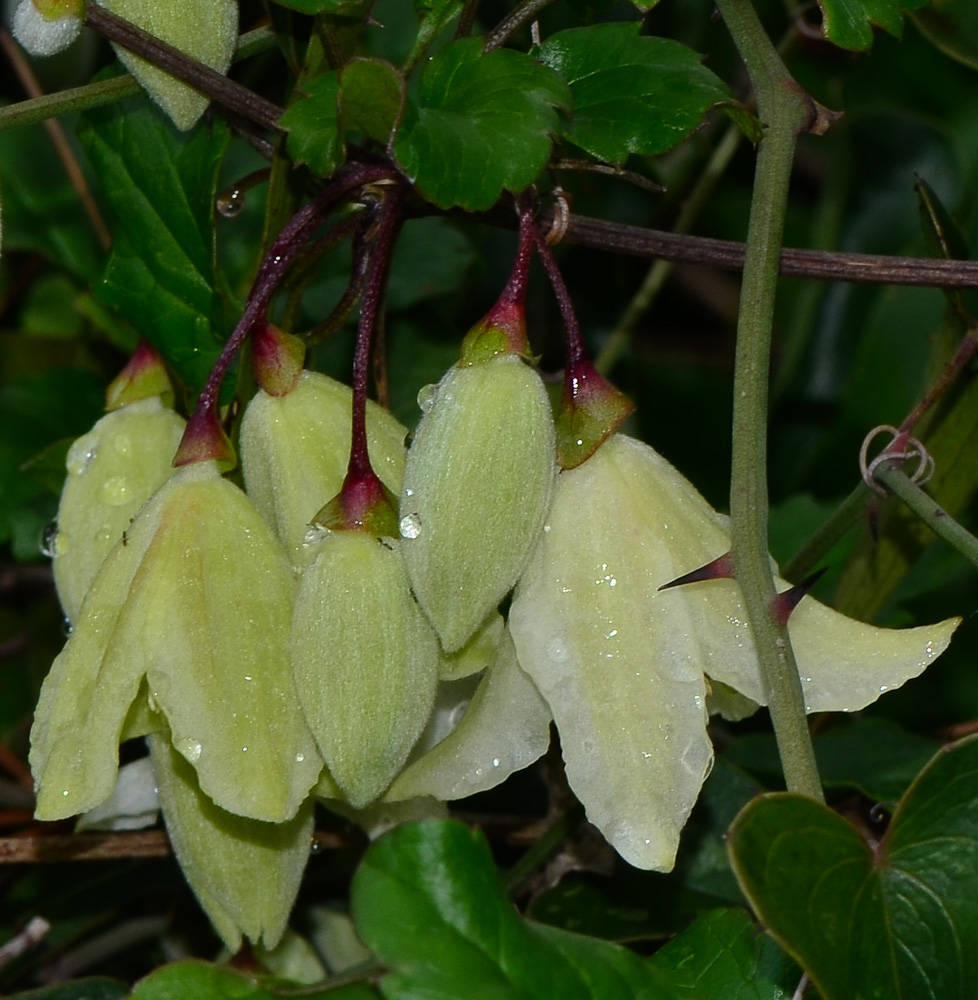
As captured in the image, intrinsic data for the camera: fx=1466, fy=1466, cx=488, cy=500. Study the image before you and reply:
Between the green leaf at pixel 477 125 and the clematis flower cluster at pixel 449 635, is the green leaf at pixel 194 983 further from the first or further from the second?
the green leaf at pixel 477 125

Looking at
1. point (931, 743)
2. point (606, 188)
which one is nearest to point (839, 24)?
point (931, 743)

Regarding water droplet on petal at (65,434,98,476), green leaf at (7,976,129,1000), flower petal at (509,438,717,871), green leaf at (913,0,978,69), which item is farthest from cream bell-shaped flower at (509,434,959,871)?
green leaf at (913,0,978,69)

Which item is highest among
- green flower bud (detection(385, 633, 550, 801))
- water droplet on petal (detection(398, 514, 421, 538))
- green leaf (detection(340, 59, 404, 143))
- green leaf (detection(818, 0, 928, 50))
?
green leaf (detection(340, 59, 404, 143))

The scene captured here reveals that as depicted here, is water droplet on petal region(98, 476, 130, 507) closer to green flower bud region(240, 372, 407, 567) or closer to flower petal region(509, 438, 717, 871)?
green flower bud region(240, 372, 407, 567)

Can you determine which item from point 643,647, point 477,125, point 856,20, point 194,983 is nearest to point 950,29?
point 856,20

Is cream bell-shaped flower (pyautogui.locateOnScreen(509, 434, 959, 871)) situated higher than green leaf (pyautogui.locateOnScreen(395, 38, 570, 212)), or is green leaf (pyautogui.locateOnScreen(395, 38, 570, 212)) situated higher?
green leaf (pyautogui.locateOnScreen(395, 38, 570, 212))

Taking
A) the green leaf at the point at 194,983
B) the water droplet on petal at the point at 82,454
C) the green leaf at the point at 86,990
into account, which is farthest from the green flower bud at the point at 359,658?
the green leaf at the point at 86,990
